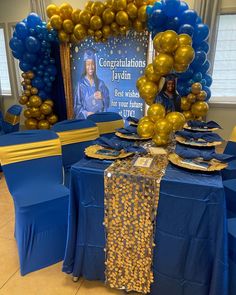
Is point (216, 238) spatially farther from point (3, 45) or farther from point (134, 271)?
point (3, 45)

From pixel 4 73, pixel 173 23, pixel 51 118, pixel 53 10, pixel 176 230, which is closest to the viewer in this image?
pixel 176 230

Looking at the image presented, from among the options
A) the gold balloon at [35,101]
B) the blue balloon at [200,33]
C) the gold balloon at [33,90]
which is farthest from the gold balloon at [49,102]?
the blue balloon at [200,33]

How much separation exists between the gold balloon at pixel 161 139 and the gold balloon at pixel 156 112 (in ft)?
0.39

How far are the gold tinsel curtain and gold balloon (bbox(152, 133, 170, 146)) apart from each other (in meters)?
3.22

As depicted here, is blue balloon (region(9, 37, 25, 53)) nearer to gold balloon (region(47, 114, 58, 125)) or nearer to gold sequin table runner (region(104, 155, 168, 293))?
gold balloon (region(47, 114, 58, 125))

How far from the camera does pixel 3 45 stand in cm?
543

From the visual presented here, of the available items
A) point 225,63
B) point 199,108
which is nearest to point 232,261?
point 199,108

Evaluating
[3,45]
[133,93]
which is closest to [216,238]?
[133,93]

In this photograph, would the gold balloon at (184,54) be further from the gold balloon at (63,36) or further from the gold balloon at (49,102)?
the gold balloon at (49,102)

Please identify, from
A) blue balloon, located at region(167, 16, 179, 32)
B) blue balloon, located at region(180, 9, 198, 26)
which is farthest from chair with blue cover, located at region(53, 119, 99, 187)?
blue balloon, located at region(180, 9, 198, 26)

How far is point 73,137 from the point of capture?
84.8 inches

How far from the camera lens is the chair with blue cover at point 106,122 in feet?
8.34

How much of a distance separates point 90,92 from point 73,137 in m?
2.49

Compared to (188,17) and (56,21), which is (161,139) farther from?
(56,21)
